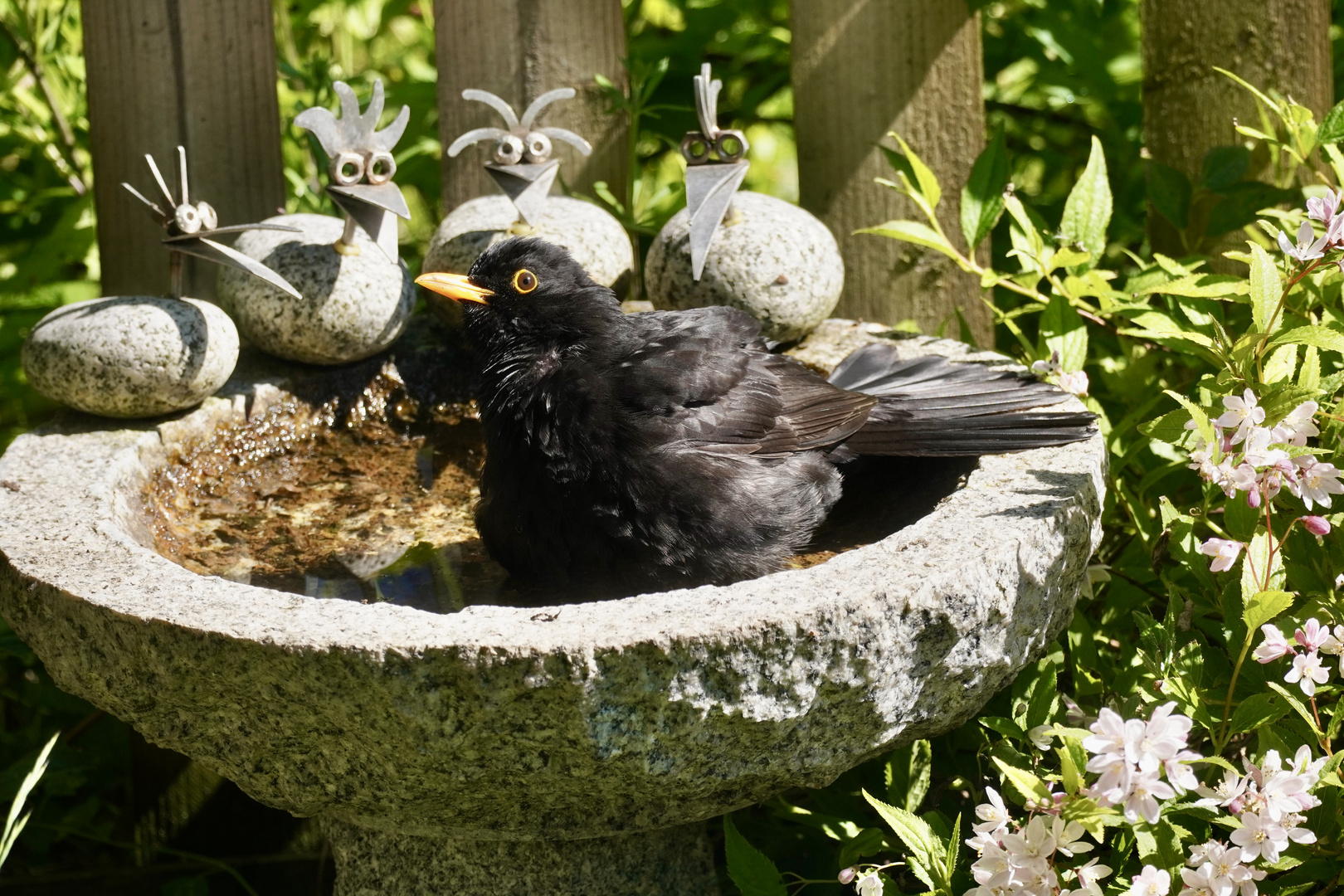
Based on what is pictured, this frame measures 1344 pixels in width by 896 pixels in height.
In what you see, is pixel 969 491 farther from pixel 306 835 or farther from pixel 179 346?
pixel 306 835

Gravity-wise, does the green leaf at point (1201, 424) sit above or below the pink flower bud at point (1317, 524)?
above

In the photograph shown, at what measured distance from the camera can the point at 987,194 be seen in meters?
3.42

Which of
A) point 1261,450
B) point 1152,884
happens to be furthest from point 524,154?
point 1152,884

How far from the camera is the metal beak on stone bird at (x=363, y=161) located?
329 cm

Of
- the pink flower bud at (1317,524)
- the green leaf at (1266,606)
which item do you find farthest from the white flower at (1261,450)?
the green leaf at (1266,606)

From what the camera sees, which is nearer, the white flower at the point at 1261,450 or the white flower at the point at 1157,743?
the white flower at the point at 1157,743

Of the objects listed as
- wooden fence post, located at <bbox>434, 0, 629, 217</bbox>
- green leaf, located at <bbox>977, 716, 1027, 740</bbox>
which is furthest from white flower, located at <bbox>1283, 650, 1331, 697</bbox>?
wooden fence post, located at <bbox>434, 0, 629, 217</bbox>

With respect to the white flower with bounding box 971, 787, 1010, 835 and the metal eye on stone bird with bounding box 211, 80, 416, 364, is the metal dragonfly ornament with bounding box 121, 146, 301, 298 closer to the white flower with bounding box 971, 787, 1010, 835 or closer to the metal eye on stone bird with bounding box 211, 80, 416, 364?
the metal eye on stone bird with bounding box 211, 80, 416, 364

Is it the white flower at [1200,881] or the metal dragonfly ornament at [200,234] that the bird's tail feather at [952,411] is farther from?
the metal dragonfly ornament at [200,234]

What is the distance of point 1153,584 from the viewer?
3148 millimetres

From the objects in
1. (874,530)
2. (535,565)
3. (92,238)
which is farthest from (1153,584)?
(92,238)

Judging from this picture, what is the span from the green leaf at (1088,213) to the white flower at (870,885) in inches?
68.4

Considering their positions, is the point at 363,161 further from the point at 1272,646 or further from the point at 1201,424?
the point at 1272,646

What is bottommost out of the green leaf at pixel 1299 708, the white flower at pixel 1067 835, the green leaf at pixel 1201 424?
the white flower at pixel 1067 835
